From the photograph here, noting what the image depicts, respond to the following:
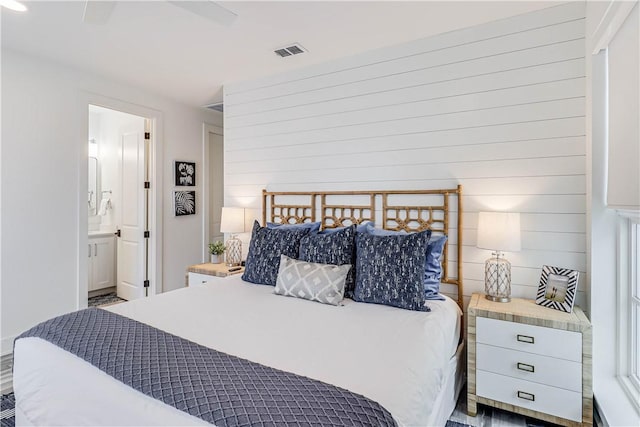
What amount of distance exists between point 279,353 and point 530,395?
5.23 ft

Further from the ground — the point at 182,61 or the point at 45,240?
the point at 182,61

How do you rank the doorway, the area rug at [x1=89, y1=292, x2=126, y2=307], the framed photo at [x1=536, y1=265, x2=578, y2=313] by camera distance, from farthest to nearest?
the area rug at [x1=89, y1=292, x2=126, y2=307], the doorway, the framed photo at [x1=536, y1=265, x2=578, y2=313]

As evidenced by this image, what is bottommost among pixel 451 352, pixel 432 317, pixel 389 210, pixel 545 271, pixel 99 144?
pixel 451 352

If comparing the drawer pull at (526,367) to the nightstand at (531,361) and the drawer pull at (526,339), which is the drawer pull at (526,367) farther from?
the drawer pull at (526,339)

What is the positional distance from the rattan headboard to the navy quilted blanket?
70.5 inches

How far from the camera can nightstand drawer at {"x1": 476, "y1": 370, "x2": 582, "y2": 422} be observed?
1.93m

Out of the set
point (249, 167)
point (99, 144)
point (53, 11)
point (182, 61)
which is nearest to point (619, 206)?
point (249, 167)

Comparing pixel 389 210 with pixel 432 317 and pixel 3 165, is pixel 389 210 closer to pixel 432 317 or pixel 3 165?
pixel 432 317

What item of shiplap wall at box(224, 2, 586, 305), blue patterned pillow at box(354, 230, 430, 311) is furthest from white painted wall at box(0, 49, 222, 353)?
blue patterned pillow at box(354, 230, 430, 311)

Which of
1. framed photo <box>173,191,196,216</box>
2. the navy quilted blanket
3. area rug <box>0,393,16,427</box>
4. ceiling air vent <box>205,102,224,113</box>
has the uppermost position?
ceiling air vent <box>205,102,224,113</box>

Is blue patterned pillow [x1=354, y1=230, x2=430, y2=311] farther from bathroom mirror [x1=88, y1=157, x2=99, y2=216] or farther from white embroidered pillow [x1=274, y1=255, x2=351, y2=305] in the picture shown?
bathroom mirror [x1=88, y1=157, x2=99, y2=216]

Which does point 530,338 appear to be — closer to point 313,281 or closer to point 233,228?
point 313,281

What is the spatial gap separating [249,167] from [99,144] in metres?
3.16

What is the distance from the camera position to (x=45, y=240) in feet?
10.4
